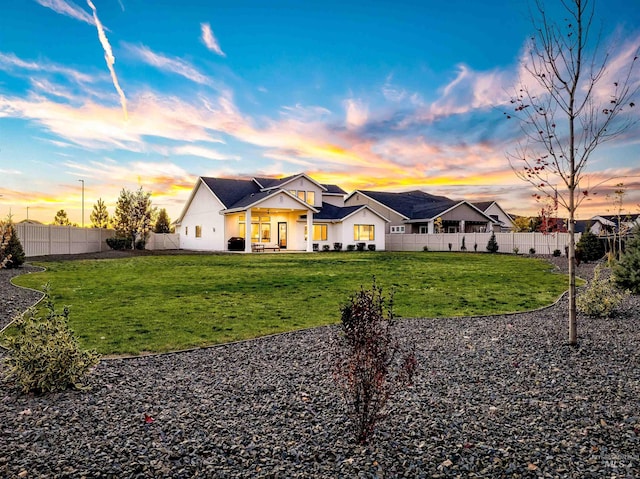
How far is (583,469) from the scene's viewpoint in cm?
295

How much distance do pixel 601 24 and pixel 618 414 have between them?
5.11m

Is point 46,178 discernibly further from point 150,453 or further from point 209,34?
point 150,453

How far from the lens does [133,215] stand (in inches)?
1387

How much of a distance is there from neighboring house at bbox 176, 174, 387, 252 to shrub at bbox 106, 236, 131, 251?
18.2ft

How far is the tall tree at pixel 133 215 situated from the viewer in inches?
1378

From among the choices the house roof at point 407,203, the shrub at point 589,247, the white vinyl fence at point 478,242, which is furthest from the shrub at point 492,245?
the shrub at point 589,247

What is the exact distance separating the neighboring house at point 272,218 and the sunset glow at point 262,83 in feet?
25.1

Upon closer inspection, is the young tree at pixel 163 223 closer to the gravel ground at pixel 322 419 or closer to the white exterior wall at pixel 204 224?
the white exterior wall at pixel 204 224

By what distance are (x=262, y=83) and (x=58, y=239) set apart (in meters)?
18.1

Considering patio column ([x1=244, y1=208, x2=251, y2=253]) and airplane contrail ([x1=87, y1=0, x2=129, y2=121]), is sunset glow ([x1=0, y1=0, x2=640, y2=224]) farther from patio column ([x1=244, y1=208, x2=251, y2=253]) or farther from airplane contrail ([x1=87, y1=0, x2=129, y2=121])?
patio column ([x1=244, y1=208, x2=251, y2=253])

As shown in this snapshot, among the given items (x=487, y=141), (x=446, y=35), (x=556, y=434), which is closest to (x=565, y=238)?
(x=487, y=141)

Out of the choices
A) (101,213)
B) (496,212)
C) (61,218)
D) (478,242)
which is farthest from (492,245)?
(61,218)

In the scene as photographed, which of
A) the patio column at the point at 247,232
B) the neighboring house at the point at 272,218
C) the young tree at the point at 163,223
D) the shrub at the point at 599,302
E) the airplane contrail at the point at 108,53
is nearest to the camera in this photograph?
the shrub at the point at 599,302

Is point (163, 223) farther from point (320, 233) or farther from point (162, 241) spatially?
point (320, 233)
